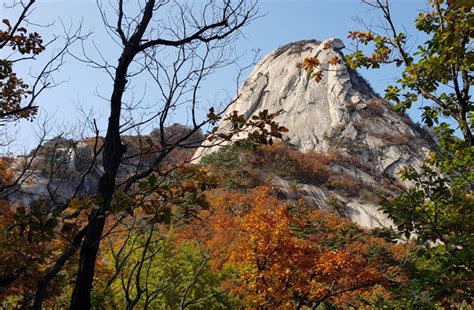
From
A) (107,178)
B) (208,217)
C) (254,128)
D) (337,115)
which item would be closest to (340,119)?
(337,115)

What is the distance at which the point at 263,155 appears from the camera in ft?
137

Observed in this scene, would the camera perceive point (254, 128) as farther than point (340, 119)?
No

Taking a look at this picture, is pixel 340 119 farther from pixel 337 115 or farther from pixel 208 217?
pixel 208 217

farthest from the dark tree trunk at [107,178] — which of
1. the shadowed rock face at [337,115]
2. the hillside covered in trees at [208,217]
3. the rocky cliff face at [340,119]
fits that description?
the shadowed rock face at [337,115]

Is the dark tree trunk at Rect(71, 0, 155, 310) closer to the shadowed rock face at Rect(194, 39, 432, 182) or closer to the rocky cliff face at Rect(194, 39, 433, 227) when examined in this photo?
the rocky cliff face at Rect(194, 39, 433, 227)

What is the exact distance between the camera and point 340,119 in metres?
49.4

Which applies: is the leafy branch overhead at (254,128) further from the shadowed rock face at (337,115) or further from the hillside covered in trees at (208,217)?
the shadowed rock face at (337,115)

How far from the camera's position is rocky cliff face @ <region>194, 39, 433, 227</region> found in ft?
148

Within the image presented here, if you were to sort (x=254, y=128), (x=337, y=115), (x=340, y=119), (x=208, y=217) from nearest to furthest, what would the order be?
(x=254, y=128), (x=208, y=217), (x=340, y=119), (x=337, y=115)

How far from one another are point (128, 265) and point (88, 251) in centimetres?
846

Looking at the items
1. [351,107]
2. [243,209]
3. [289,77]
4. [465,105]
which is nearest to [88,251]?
[465,105]

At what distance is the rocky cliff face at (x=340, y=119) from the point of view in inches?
1778

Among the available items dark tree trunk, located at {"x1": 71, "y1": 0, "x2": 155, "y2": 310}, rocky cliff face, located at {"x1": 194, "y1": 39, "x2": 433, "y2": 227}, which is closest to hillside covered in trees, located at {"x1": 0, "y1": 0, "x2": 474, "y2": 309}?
dark tree trunk, located at {"x1": 71, "y1": 0, "x2": 155, "y2": 310}

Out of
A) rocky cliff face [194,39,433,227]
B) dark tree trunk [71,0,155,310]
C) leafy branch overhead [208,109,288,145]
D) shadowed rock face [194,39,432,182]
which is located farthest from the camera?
shadowed rock face [194,39,432,182]
